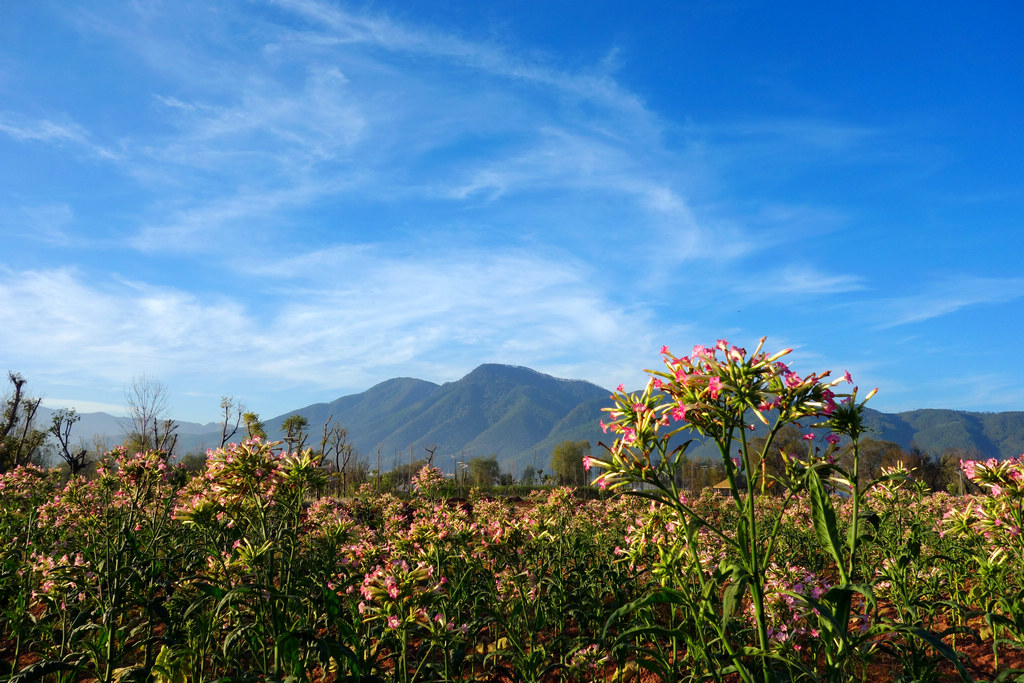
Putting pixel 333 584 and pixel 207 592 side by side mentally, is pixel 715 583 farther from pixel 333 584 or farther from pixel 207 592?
pixel 333 584

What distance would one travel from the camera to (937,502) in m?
8.50

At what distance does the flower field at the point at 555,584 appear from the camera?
6.84 ft

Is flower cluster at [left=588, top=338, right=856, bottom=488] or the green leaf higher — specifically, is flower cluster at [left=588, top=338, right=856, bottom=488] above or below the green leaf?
above

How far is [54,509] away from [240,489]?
5.62 metres

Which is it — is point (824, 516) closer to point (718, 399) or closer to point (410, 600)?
point (718, 399)

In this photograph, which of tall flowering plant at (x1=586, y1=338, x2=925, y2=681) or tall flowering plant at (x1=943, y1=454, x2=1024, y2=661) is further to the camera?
tall flowering plant at (x1=943, y1=454, x2=1024, y2=661)

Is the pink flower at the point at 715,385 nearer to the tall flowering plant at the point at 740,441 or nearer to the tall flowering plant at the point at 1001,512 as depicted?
the tall flowering plant at the point at 740,441

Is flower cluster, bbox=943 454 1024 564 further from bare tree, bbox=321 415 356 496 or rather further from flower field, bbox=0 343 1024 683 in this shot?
bare tree, bbox=321 415 356 496

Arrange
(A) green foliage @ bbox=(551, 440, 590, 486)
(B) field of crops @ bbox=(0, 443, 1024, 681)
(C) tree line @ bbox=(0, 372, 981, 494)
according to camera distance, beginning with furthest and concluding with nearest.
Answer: (A) green foliage @ bbox=(551, 440, 590, 486)
(C) tree line @ bbox=(0, 372, 981, 494)
(B) field of crops @ bbox=(0, 443, 1024, 681)

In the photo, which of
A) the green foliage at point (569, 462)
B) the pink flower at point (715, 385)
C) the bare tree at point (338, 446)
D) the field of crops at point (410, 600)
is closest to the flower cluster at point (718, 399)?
the pink flower at point (715, 385)

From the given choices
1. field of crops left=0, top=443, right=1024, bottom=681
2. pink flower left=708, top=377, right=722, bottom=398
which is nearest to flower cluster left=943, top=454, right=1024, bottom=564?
field of crops left=0, top=443, right=1024, bottom=681

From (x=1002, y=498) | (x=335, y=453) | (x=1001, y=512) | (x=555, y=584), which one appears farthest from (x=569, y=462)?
(x=1002, y=498)

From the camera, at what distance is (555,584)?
14.3 ft

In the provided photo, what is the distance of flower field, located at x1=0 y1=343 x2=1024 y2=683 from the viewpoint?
6.84ft
